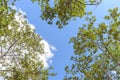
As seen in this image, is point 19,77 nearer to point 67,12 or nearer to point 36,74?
point 36,74

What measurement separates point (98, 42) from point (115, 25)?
2.26 m

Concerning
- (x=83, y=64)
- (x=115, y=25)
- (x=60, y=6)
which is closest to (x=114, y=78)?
(x=83, y=64)

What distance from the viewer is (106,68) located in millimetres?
30094

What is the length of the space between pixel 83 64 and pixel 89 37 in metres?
3.08

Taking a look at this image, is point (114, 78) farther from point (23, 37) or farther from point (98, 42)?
point (23, 37)

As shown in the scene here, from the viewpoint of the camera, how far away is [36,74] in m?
30.8

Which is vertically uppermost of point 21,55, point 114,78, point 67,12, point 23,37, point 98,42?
point 23,37

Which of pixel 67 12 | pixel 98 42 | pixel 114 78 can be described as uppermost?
pixel 98 42

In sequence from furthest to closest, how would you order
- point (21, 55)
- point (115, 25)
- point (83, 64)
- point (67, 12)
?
point (21, 55), point (83, 64), point (115, 25), point (67, 12)

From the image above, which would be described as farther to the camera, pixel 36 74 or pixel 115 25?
pixel 36 74

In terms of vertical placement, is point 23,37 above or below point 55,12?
above

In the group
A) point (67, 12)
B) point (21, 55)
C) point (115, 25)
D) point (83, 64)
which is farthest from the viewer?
point (21, 55)

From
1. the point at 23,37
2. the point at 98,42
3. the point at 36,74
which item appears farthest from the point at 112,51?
the point at 23,37

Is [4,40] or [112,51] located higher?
[4,40]
